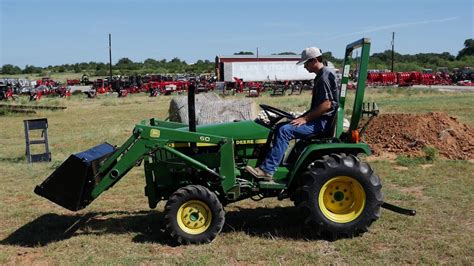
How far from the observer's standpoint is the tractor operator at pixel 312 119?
5.98 m

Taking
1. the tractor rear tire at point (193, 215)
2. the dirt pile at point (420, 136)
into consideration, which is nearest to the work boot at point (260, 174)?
the tractor rear tire at point (193, 215)

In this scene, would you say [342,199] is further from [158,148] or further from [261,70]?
[261,70]

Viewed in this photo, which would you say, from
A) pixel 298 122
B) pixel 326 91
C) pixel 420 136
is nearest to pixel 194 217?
pixel 298 122

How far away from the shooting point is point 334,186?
6.07 metres

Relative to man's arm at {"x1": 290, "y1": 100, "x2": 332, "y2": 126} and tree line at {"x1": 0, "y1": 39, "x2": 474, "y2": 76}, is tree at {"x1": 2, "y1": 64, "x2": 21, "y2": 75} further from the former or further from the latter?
man's arm at {"x1": 290, "y1": 100, "x2": 332, "y2": 126}

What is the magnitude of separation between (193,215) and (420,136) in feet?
24.1

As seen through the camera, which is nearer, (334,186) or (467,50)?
(334,186)

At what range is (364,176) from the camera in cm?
595

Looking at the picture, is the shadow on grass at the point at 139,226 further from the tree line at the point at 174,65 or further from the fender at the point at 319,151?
the tree line at the point at 174,65

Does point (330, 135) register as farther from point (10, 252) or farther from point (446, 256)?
point (10, 252)

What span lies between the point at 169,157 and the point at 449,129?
26.0 ft

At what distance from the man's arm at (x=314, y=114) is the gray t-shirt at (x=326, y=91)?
0.16 feet

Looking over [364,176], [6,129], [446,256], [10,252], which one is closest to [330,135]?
[364,176]

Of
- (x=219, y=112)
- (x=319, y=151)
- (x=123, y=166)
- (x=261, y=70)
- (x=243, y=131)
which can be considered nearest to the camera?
(x=123, y=166)
